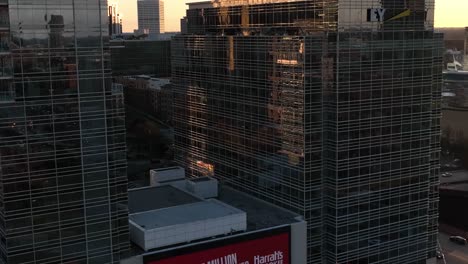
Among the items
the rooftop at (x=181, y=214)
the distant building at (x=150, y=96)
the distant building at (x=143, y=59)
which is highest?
the distant building at (x=143, y=59)

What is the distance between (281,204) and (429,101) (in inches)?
703

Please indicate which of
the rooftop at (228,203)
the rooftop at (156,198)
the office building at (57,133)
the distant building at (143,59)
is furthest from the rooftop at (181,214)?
the distant building at (143,59)

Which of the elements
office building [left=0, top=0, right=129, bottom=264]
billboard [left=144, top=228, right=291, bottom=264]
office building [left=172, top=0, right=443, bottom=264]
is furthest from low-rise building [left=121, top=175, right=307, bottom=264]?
office building [left=0, top=0, right=129, bottom=264]

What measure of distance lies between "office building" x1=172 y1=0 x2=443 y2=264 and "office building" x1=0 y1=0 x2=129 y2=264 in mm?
17752

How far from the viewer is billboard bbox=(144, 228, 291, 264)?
48312mm

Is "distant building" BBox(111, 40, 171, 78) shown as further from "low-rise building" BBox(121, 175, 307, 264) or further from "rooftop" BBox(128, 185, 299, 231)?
"low-rise building" BBox(121, 175, 307, 264)

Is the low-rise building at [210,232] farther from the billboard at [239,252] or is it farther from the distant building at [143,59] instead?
the distant building at [143,59]

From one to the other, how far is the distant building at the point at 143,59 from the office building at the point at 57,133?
10449 centimetres

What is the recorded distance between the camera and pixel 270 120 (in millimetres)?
59625

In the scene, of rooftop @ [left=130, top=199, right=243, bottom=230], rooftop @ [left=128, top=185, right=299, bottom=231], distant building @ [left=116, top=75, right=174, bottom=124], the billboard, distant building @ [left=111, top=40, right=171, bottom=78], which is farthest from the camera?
distant building @ [left=111, top=40, right=171, bottom=78]

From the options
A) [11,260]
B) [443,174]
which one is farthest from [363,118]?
[443,174]

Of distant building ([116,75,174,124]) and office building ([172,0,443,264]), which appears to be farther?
distant building ([116,75,174,124])

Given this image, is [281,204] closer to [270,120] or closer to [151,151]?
[270,120]

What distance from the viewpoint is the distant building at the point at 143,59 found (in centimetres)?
15225
